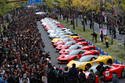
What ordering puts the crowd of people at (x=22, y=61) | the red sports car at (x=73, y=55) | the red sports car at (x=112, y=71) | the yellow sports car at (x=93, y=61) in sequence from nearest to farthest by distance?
the crowd of people at (x=22, y=61) → the red sports car at (x=112, y=71) → the yellow sports car at (x=93, y=61) → the red sports car at (x=73, y=55)

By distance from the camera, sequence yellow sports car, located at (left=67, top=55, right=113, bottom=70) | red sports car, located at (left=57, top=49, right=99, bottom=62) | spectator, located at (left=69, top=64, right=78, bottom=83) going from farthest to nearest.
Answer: red sports car, located at (left=57, top=49, right=99, bottom=62) < yellow sports car, located at (left=67, top=55, right=113, bottom=70) < spectator, located at (left=69, top=64, right=78, bottom=83)

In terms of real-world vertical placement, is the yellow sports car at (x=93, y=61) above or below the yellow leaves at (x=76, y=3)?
above

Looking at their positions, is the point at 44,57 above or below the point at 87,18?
above

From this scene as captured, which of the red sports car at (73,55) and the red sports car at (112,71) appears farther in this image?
the red sports car at (73,55)

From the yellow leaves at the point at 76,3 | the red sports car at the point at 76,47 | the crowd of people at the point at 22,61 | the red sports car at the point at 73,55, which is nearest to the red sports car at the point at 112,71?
the crowd of people at the point at 22,61

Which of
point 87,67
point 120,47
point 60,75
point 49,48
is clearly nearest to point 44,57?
point 87,67

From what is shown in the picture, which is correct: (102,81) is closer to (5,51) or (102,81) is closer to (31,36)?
(5,51)

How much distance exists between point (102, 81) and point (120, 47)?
16252mm

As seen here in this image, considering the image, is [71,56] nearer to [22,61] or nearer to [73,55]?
[73,55]

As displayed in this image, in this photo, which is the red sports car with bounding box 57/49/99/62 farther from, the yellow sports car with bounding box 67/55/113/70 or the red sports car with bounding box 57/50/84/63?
the yellow sports car with bounding box 67/55/113/70

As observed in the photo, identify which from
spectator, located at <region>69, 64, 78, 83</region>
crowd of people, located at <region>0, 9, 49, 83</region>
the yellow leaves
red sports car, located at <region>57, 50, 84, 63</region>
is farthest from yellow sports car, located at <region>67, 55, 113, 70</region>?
the yellow leaves

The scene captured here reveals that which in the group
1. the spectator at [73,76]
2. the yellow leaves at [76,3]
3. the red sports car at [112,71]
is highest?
the spectator at [73,76]

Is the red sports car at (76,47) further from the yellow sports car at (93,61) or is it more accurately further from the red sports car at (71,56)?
the yellow sports car at (93,61)

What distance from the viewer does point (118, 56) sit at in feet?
129
